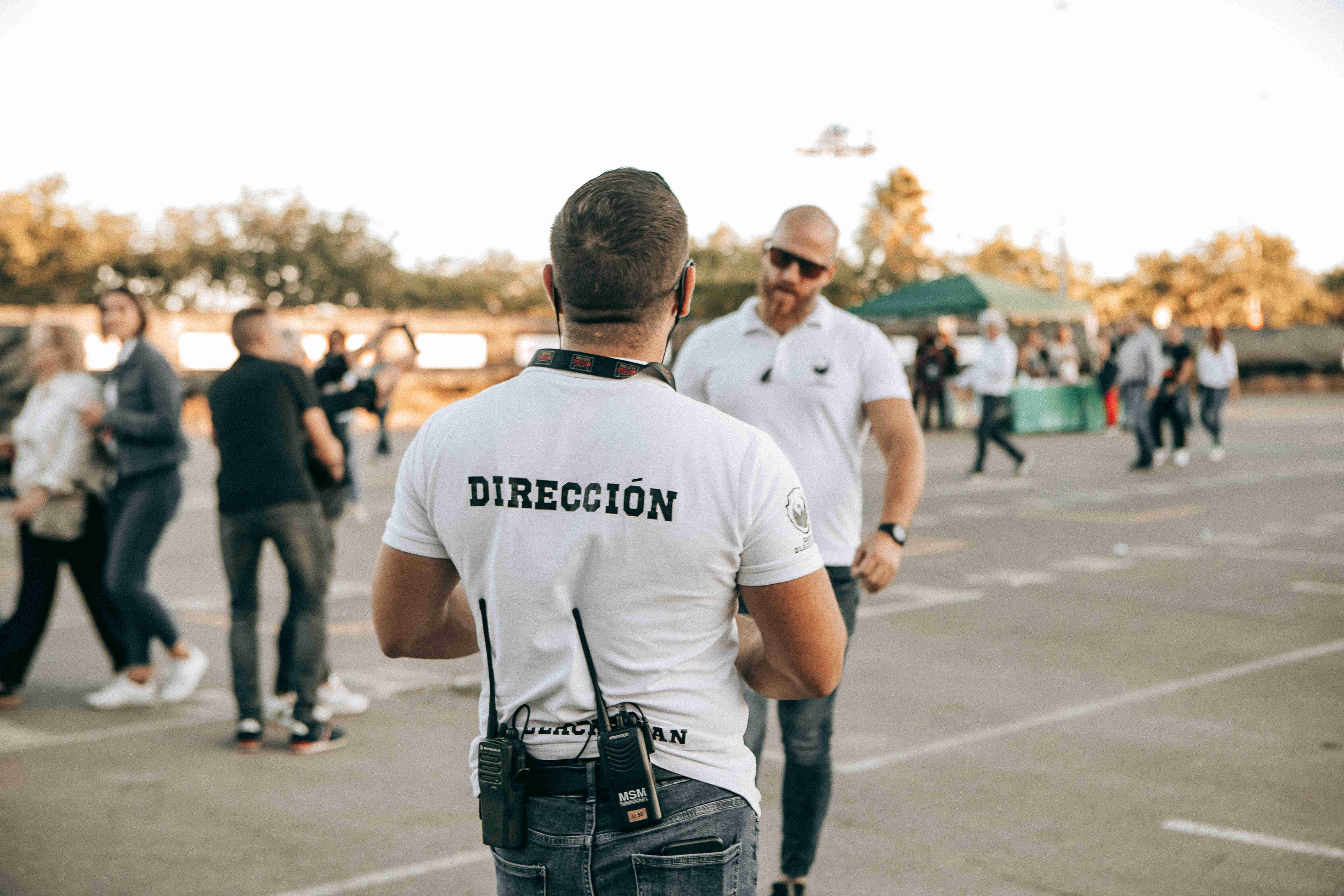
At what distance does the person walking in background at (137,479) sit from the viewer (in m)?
6.11

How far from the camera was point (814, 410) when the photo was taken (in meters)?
3.77

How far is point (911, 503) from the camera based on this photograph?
378 cm

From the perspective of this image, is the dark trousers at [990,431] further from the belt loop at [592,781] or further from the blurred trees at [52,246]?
the blurred trees at [52,246]

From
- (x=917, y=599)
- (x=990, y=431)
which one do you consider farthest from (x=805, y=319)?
(x=990, y=431)

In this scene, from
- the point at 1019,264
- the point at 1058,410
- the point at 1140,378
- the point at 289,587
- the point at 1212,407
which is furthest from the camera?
the point at 1019,264

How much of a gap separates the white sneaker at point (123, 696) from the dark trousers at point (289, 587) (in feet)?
3.26

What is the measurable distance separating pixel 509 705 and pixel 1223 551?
978cm

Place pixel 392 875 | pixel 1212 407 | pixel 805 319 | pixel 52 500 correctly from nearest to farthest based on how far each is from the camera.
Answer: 1. pixel 805 319
2. pixel 392 875
3. pixel 52 500
4. pixel 1212 407

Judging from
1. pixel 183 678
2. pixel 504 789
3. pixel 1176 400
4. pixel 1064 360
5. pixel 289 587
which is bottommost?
pixel 183 678

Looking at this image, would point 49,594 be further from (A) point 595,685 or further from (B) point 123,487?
(A) point 595,685

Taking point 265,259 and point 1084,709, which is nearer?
point 1084,709

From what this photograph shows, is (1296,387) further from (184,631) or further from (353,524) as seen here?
(184,631)

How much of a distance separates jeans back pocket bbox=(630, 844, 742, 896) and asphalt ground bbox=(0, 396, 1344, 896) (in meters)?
2.23

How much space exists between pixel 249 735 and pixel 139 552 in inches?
48.3
